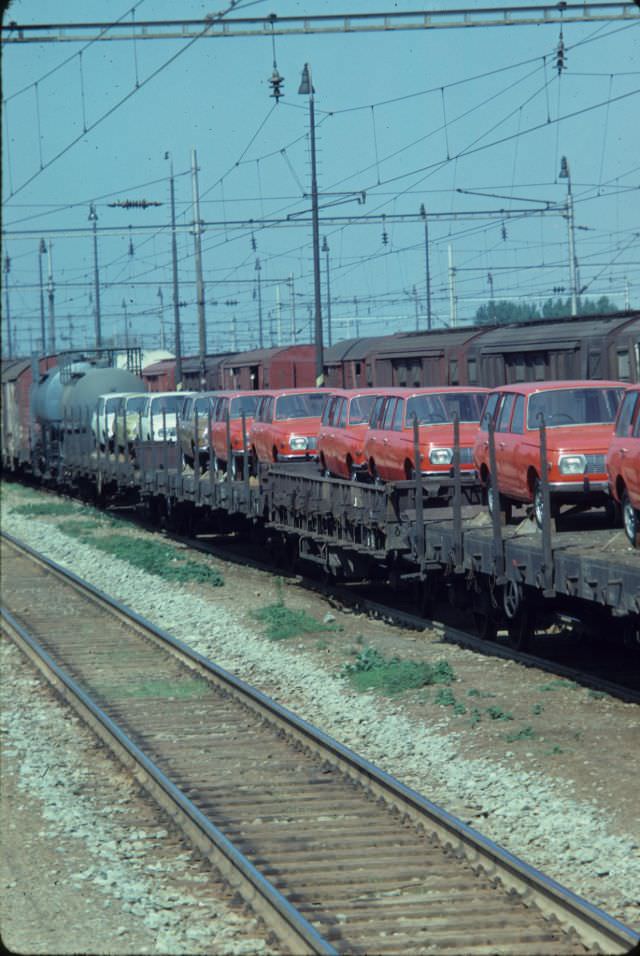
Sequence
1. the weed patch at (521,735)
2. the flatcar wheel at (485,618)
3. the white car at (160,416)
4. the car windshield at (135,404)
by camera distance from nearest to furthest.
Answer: the weed patch at (521,735) → the flatcar wheel at (485,618) → the white car at (160,416) → the car windshield at (135,404)

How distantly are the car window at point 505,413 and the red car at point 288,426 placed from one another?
8.92 meters

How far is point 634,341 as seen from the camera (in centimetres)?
2655

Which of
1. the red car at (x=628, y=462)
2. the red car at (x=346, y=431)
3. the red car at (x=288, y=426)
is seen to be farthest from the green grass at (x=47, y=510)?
the red car at (x=628, y=462)

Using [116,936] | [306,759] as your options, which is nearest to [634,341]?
[306,759]

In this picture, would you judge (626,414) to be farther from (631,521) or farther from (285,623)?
(285,623)

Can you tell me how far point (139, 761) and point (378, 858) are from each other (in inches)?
131

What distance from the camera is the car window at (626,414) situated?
1304cm

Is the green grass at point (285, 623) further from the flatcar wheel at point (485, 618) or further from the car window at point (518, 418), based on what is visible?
the car window at point (518, 418)

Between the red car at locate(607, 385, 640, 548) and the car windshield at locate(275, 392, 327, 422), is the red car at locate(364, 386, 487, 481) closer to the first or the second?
the red car at locate(607, 385, 640, 548)

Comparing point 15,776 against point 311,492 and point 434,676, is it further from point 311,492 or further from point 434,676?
point 311,492

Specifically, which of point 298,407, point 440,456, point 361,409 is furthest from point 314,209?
point 440,456

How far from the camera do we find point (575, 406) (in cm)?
1564

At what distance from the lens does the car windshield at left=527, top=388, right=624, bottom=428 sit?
50.7 ft

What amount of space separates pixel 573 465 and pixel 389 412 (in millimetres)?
5399
